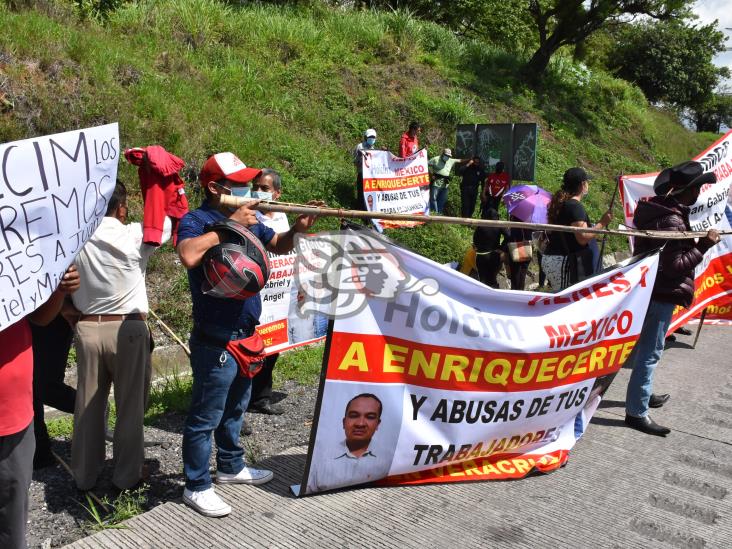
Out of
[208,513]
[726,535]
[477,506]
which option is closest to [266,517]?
[208,513]

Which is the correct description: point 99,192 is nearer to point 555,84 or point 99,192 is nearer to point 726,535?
point 726,535

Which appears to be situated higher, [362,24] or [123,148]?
[362,24]

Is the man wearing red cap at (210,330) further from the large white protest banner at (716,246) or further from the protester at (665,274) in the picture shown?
the large white protest banner at (716,246)

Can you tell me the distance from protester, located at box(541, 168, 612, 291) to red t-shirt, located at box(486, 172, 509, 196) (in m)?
6.05

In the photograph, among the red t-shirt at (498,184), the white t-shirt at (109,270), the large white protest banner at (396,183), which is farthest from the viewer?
the red t-shirt at (498,184)

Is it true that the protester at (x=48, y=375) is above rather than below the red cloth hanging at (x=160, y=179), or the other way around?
below

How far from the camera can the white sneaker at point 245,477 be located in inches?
147

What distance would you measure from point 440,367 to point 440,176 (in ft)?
29.0

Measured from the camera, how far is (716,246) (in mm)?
6312

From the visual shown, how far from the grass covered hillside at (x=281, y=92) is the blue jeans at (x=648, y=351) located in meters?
4.14

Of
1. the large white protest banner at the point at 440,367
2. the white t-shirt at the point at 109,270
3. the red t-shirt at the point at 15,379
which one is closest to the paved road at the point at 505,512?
the large white protest banner at the point at 440,367

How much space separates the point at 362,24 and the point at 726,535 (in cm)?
1469

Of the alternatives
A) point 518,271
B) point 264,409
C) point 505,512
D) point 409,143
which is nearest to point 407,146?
point 409,143

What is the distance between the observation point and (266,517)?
3443 mm
